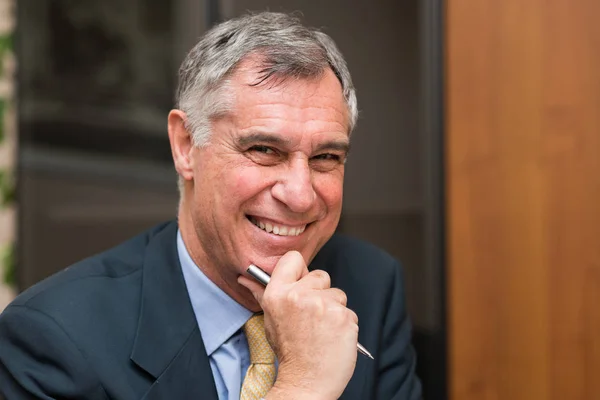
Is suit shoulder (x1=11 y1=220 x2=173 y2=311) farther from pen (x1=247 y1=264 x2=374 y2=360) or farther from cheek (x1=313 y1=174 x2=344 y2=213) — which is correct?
cheek (x1=313 y1=174 x2=344 y2=213)

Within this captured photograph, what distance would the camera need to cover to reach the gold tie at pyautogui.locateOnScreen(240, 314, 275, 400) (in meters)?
1.73

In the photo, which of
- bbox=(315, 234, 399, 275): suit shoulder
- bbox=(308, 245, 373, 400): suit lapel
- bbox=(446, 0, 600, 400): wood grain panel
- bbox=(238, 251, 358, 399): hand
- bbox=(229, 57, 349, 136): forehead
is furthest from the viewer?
bbox=(446, 0, 600, 400): wood grain panel

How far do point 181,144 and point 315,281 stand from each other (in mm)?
519

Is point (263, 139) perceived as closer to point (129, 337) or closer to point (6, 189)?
point (129, 337)

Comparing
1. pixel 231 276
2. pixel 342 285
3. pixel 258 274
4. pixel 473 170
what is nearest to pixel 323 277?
pixel 258 274

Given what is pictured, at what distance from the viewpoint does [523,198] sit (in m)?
2.65

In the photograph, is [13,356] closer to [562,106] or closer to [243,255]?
[243,255]

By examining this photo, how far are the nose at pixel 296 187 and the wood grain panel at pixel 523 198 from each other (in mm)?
1169

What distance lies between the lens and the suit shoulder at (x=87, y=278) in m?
1.70

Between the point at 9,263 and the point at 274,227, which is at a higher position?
the point at 274,227

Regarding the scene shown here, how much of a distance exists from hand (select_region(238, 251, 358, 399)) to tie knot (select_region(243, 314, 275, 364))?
13 centimetres

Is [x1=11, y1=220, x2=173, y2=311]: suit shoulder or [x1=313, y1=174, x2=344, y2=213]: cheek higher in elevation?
[x1=313, y1=174, x2=344, y2=213]: cheek

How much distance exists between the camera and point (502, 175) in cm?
267

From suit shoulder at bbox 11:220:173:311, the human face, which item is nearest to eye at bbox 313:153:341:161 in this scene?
the human face
